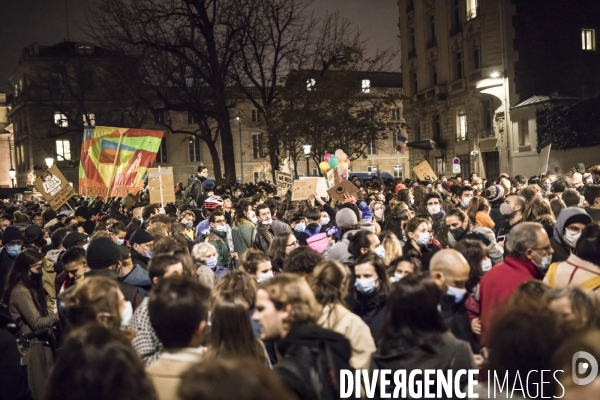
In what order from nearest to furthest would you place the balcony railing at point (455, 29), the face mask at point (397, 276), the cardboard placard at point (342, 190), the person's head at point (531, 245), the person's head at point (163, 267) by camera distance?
the person's head at point (531, 245) < the person's head at point (163, 267) < the face mask at point (397, 276) < the cardboard placard at point (342, 190) < the balcony railing at point (455, 29)

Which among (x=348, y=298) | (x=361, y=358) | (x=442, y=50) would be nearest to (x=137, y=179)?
(x=348, y=298)

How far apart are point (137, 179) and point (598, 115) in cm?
2215

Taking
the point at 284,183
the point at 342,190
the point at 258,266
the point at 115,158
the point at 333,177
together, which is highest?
the point at 115,158

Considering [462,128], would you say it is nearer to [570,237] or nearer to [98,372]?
[570,237]

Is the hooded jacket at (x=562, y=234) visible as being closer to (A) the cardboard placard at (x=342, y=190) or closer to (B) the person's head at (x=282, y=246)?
(B) the person's head at (x=282, y=246)

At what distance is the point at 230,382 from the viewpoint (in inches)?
74.0

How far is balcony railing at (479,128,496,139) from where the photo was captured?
36062 mm

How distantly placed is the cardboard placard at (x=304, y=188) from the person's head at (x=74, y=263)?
659 cm

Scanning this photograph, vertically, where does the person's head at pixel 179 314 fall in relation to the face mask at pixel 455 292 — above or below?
above

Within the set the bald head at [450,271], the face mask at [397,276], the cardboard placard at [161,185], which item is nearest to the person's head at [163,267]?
the face mask at [397,276]

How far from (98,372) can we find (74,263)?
3427 mm

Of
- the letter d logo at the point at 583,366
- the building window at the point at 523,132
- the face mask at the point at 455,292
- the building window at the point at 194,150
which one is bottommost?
the face mask at the point at 455,292

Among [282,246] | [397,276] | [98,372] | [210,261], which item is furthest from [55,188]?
[98,372]

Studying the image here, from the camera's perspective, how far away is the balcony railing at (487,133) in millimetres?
36062
